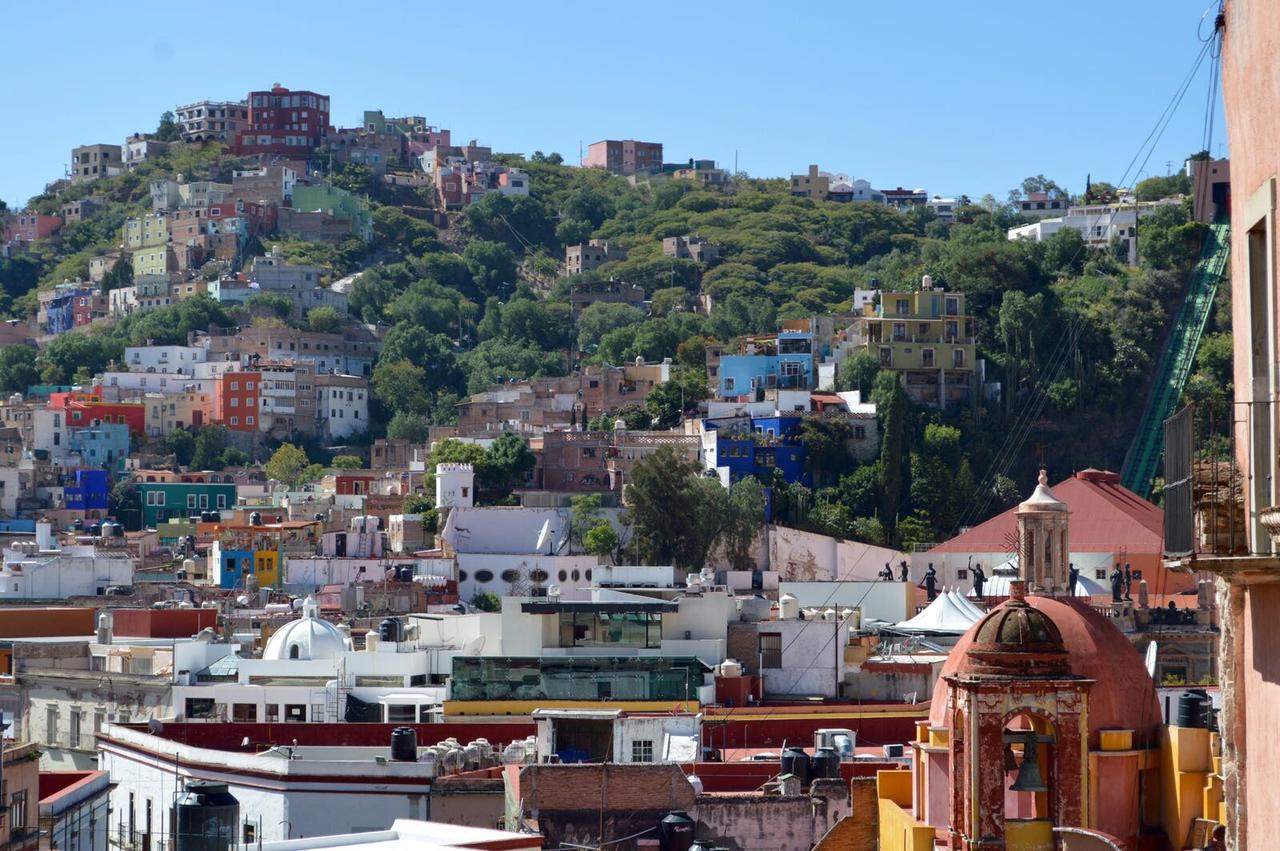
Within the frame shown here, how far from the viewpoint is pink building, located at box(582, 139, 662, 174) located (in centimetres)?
17575

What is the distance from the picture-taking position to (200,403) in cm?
10912

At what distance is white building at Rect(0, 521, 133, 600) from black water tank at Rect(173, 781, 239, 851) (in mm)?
40395

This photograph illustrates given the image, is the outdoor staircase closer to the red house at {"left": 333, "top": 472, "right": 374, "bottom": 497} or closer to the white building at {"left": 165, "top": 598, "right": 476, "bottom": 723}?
the red house at {"left": 333, "top": 472, "right": 374, "bottom": 497}

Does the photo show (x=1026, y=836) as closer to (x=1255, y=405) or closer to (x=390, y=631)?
(x=1255, y=405)

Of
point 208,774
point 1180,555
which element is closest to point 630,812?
point 208,774

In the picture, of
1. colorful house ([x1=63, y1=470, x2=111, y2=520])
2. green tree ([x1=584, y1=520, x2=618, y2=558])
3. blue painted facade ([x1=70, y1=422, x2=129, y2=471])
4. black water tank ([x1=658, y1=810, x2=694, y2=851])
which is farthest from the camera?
blue painted facade ([x1=70, y1=422, x2=129, y2=471])

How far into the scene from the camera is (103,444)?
10319cm

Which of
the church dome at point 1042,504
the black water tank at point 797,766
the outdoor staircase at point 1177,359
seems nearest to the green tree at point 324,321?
the outdoor staircase at point 1177,359

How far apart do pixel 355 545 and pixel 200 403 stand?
1430 inches

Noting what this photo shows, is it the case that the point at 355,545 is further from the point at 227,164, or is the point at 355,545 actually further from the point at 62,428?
the point at 227,164

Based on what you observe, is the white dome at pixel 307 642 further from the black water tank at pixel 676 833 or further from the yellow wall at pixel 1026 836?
the yellow wall at pixel 1026 836

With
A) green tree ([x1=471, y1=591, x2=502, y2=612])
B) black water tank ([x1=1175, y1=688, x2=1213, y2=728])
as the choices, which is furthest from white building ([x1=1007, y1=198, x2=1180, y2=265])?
black water tank ([x1=1175, y1=688, x2=1213, y2=728])

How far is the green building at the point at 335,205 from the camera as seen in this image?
14700 cm

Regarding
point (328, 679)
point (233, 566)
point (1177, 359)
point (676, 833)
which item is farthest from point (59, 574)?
point (676, 833)
